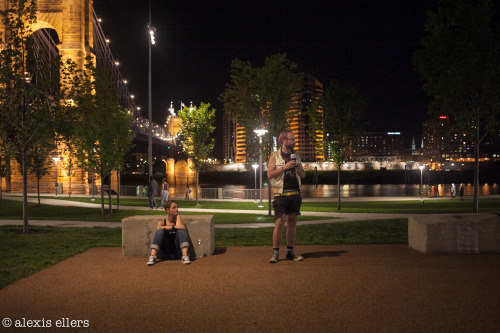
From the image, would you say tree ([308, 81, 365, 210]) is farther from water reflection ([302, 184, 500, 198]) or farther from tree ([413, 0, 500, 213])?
water reflection ([302, 184, 500, 198])

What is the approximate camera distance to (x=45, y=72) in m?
13.7

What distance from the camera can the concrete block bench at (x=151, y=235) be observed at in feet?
27.0

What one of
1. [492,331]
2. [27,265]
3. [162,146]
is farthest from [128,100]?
[492,331]

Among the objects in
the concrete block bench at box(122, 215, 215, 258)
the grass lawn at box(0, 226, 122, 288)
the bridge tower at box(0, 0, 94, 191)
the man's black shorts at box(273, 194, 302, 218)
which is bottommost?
the grass lawn at box(0, 226, 122, 288)

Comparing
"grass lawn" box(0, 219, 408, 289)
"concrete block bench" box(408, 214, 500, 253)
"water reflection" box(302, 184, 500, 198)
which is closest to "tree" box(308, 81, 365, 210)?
"grass lawn" box(0, 219, 408, 289)

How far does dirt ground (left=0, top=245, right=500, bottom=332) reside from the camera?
4.56m

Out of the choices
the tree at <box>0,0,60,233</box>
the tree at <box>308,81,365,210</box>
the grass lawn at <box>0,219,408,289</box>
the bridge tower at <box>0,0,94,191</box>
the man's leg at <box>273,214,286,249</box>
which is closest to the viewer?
the man's leg at <box>273,214,286,249</box>

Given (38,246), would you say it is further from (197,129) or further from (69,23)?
(69,23)

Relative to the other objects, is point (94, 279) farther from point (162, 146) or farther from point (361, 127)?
point (162, 146)

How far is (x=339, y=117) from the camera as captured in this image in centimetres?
2653

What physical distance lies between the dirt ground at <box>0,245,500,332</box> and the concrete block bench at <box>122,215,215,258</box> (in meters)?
0.29

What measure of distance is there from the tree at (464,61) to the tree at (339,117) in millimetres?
8857

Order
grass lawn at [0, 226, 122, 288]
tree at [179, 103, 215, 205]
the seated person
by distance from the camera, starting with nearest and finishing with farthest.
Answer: grass lawn at [0, 226, 122, 288] < the seated person < tree at [179, 103, 215, 205]

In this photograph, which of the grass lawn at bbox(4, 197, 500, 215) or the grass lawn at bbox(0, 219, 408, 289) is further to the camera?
the grass lawn at bbox(4, 197, 500, 215)
